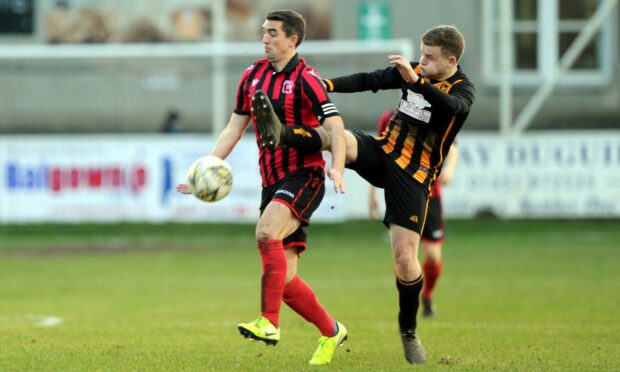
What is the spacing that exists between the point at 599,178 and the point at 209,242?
6978mm

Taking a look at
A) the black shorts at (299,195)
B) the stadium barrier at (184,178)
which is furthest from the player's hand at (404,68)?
the stadium barrier at (184,178)

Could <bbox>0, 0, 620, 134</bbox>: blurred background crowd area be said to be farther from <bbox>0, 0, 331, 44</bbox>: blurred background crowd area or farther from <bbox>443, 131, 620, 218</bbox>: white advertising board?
<bbox>443, 131, 620, 218</bbox>: white advertising board

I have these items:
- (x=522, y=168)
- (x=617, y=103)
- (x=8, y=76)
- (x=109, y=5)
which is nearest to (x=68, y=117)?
(x=8, y=76)

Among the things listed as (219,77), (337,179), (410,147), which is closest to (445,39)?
(410,147)

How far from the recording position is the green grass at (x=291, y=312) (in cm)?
838

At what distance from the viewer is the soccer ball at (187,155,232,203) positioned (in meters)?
7.77

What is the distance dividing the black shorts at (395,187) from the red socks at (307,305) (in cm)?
74

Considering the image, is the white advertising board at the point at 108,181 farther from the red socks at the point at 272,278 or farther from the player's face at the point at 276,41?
the red socks at the point at 272,278

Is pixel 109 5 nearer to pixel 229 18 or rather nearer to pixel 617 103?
pixel 229 18

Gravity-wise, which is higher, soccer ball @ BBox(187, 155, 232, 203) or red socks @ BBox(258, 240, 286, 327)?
soccer ball @ BBox(187, 155, 232, 203)

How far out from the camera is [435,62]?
8.09 m

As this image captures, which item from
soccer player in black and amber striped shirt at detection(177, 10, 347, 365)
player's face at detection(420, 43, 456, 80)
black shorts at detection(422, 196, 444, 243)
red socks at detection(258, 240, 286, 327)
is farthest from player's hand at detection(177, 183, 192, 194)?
black shorts at detection(422, 196, 444, 243)

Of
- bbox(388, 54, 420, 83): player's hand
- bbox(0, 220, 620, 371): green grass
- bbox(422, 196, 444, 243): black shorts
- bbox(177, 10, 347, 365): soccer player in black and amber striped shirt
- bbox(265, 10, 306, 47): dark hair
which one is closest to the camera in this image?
bbox(388, 54, 420, 83): player's hand

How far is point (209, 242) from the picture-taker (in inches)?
865
